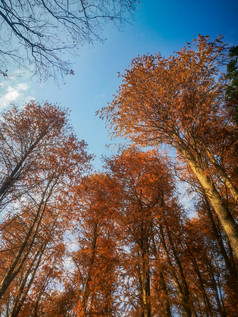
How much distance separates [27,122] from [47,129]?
0.96 m

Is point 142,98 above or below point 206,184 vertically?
above

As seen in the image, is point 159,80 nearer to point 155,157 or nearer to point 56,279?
point 155,157

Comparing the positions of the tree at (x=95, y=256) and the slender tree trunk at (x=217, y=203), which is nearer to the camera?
the slender tree trunk at (x=217, y=203)

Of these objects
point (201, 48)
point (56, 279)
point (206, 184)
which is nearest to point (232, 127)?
point (201, 48)

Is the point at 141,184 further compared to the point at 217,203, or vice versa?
the point at 141,184

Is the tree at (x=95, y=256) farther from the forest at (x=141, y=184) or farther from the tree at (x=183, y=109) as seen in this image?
the tree at (x=183, y=109)

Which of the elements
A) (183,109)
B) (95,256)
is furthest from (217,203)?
(95,256)

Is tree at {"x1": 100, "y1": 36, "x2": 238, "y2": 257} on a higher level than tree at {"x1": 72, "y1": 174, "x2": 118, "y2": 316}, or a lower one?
higher

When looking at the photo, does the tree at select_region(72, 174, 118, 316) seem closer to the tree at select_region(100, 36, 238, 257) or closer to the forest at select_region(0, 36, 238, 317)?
the forest at select_region(0, 36, 238, 317)

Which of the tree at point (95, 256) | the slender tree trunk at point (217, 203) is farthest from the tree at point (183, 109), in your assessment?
the tree at point (95, 256)

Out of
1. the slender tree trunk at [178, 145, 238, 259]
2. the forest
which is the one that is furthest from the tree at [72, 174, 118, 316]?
the slender tree trunk at [178, 145, 238, 259]

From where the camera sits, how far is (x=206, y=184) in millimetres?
3871

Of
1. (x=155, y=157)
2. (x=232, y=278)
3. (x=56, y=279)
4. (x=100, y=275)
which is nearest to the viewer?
(x=100, y=275)

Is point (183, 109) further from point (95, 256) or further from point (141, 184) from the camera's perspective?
point (95, 256)
